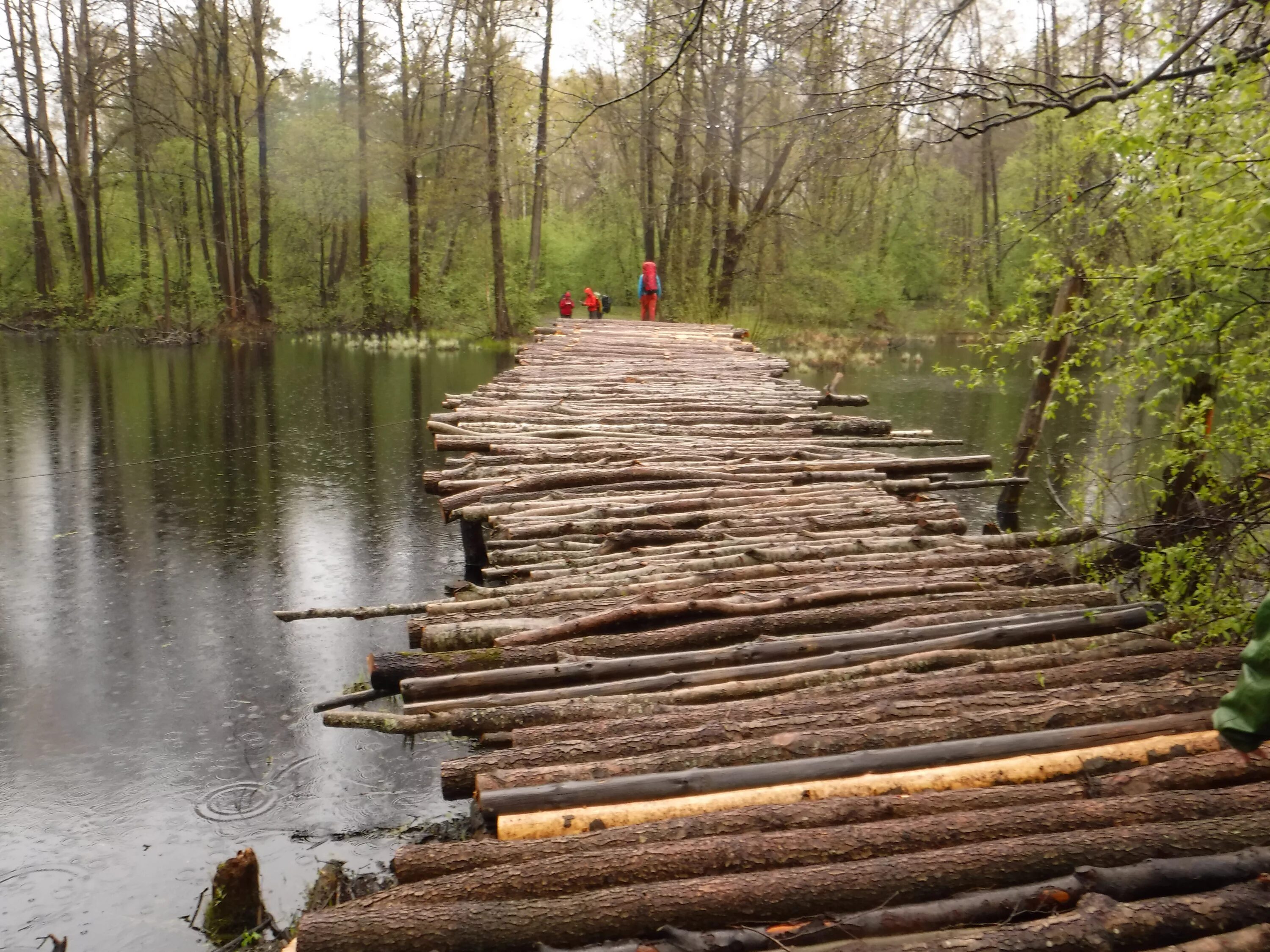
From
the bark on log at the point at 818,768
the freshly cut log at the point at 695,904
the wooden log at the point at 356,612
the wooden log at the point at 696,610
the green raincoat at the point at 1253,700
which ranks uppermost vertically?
the green raincoat at the point at 1253,700

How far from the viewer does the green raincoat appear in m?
2.19

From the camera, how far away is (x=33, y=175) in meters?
29.9

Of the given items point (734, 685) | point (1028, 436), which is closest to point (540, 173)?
point (1028, 436)

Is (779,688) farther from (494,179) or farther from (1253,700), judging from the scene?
(494,179)

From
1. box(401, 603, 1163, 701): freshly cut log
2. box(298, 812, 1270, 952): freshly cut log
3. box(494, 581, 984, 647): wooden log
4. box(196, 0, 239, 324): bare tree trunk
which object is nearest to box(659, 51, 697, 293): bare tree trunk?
box(196, 0, 239, 324): bare tree trunk

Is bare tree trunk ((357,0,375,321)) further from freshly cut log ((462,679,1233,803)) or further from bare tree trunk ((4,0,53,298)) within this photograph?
freshly cut log ((462,679,1233,803))

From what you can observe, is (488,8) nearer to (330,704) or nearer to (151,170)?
(151,170)

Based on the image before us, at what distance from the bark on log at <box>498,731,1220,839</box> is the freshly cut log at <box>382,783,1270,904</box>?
0.62ft

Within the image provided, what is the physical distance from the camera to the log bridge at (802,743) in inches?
101

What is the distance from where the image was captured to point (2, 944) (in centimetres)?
469

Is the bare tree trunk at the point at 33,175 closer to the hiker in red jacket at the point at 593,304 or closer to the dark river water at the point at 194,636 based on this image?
the dark river water at the point at 194,636

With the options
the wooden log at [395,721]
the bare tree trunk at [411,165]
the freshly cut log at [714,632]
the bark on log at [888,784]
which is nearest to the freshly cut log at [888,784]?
the bark on log at [888,784]

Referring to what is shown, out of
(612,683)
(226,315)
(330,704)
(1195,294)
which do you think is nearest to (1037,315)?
(1195,294)

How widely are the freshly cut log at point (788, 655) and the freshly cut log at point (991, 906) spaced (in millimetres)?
1528
